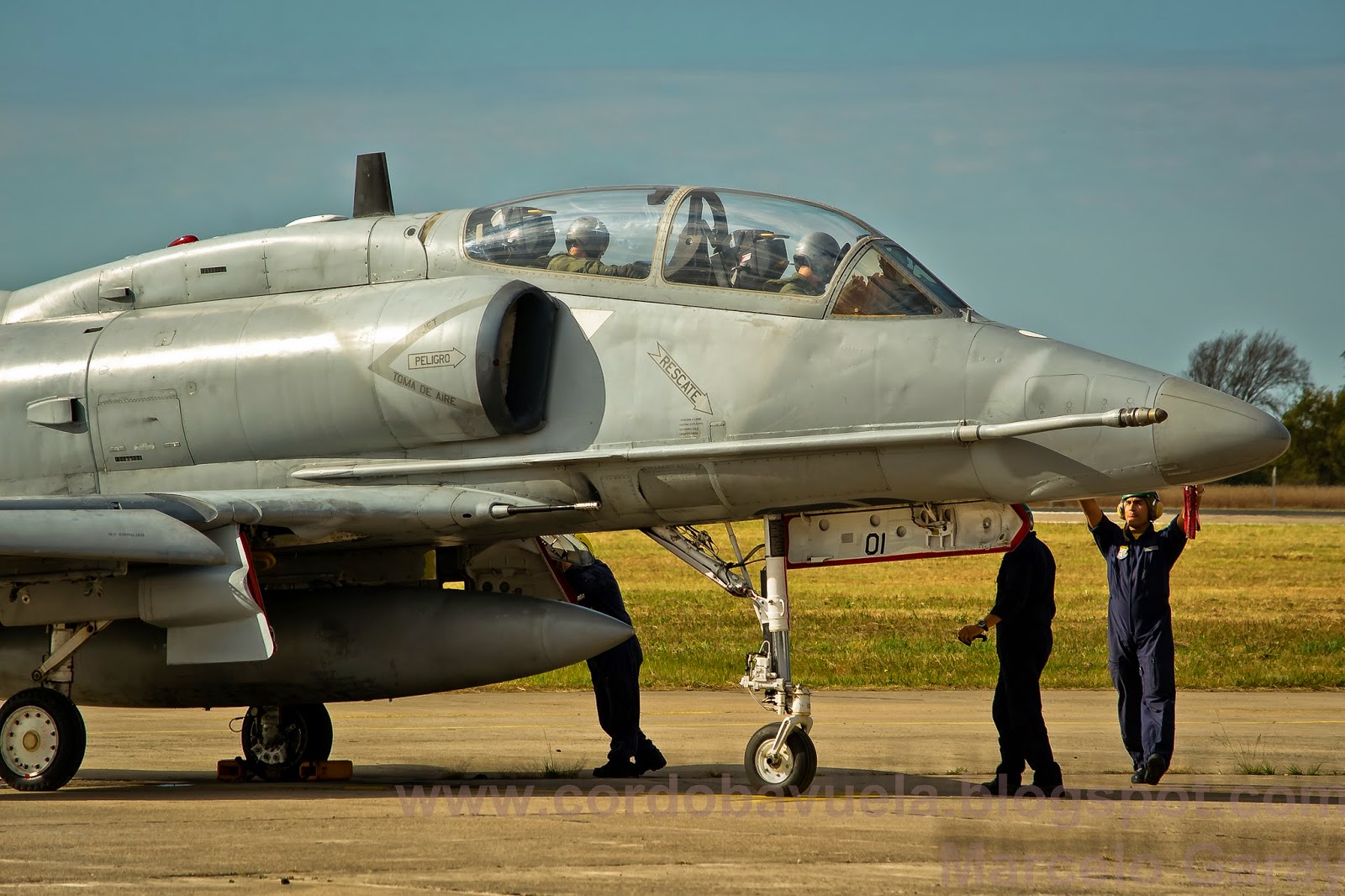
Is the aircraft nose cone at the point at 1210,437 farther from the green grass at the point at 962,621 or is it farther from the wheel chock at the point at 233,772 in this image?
the green grass at the point at 962,621

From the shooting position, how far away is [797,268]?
9188 millimetres

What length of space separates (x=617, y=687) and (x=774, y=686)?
2.10 m

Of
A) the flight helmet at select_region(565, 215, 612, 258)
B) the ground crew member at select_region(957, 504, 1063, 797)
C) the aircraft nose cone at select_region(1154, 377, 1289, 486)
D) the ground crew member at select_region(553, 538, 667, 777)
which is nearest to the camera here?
the aircraft nose cone at select_region(1154, 377, 1289, 486)

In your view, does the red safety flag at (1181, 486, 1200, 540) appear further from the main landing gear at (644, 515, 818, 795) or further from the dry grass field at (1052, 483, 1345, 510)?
the dry grass field at (1052, 483, 1345, 510)

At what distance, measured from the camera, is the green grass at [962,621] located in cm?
1750

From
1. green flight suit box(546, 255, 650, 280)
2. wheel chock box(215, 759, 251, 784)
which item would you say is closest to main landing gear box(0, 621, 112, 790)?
wheel chock box(215, 759, 251, 784)

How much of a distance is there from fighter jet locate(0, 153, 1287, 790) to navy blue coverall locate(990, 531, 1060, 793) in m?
0.64

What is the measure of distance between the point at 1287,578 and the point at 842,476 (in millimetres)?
26443

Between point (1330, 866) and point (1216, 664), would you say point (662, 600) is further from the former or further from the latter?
point (1330, 866)

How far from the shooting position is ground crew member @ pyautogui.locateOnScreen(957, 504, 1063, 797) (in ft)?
30.6

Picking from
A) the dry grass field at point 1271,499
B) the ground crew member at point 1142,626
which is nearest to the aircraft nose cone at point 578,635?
the ground crew member at point 1142,626

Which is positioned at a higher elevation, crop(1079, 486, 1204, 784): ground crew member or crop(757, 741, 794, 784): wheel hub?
crop(1079, 486, 1204, 784): ground crew member

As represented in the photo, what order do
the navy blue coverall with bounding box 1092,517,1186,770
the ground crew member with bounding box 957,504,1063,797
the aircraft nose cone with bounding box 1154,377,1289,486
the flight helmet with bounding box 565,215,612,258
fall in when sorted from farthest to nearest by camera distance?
the flight helmet with bounding box 565,215,612,258 → the navy blue coverall with bounding box 1092,517,1186,770 → the ground crew member with bounding box 957,504,1063,797 → the aircraft nose cone with bounding box 1154,377,1289,486

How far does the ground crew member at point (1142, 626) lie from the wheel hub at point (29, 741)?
6.69 m
